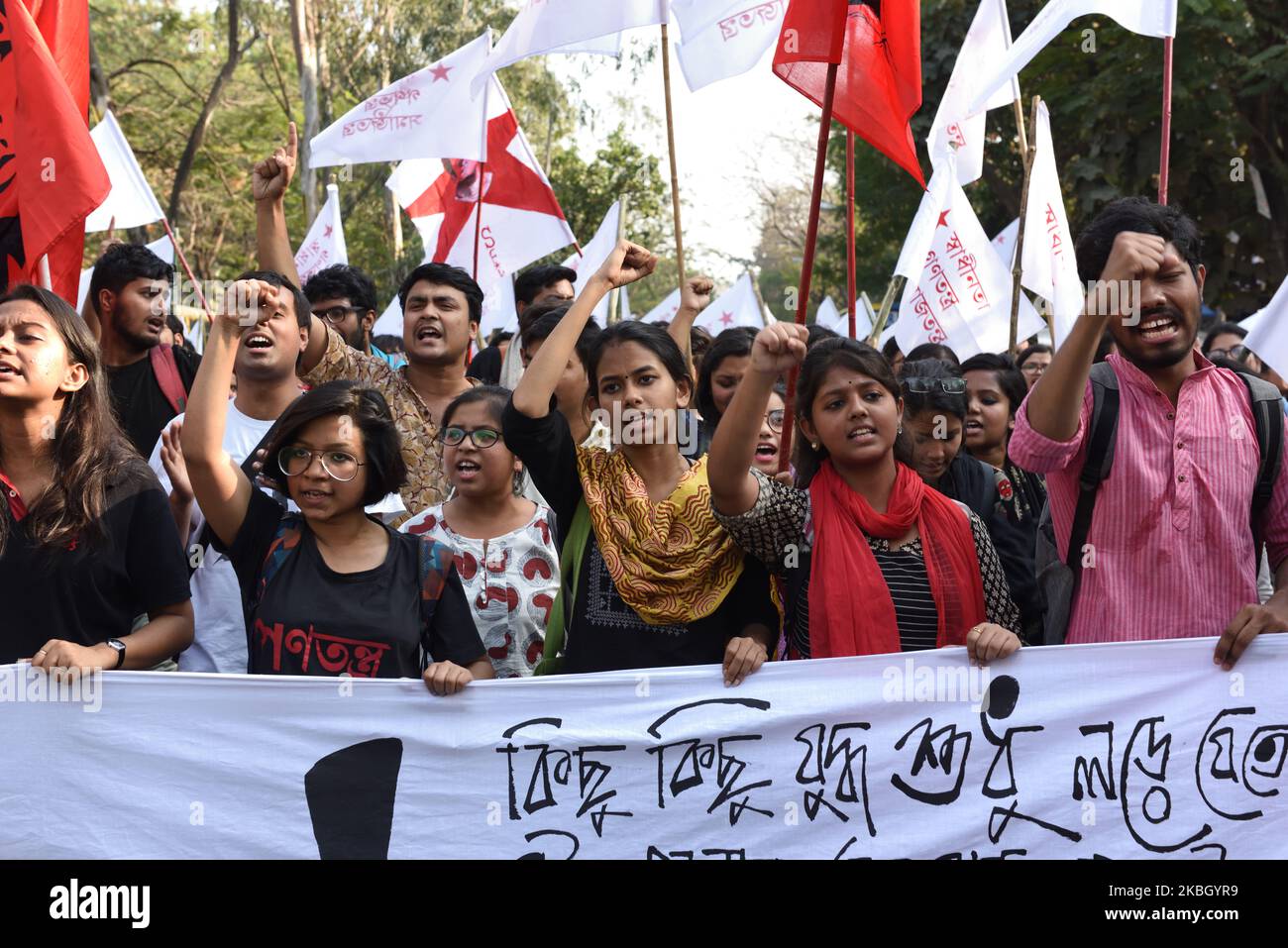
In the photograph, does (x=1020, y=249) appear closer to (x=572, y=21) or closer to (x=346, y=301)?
(x=572, y=21)

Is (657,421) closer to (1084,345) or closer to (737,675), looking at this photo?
(737,675)

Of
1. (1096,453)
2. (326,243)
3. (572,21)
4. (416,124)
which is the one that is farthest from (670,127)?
(326,243)

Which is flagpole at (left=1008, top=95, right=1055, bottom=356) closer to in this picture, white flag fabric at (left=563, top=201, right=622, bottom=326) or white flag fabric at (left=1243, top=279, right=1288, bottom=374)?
white flag fabric at (left=563, top=201, right=622, bottom=326)

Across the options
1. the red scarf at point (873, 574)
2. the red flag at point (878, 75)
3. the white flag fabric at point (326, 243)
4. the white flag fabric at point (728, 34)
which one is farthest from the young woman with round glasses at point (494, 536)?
the white flag fabric at point (326, 243)

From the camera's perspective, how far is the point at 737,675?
323cm

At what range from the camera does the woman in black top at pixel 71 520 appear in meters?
3.16

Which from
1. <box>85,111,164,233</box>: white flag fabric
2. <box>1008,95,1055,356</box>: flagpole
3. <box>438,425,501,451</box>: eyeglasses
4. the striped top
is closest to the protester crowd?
the striped top

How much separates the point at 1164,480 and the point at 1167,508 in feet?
0.20

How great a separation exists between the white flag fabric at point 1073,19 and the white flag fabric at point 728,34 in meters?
1.11

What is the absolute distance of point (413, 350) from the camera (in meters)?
4.91

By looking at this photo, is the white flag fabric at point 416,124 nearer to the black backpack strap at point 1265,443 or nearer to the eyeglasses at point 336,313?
the eyeglasses at point 336,313

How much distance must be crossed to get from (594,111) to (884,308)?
22178mm
